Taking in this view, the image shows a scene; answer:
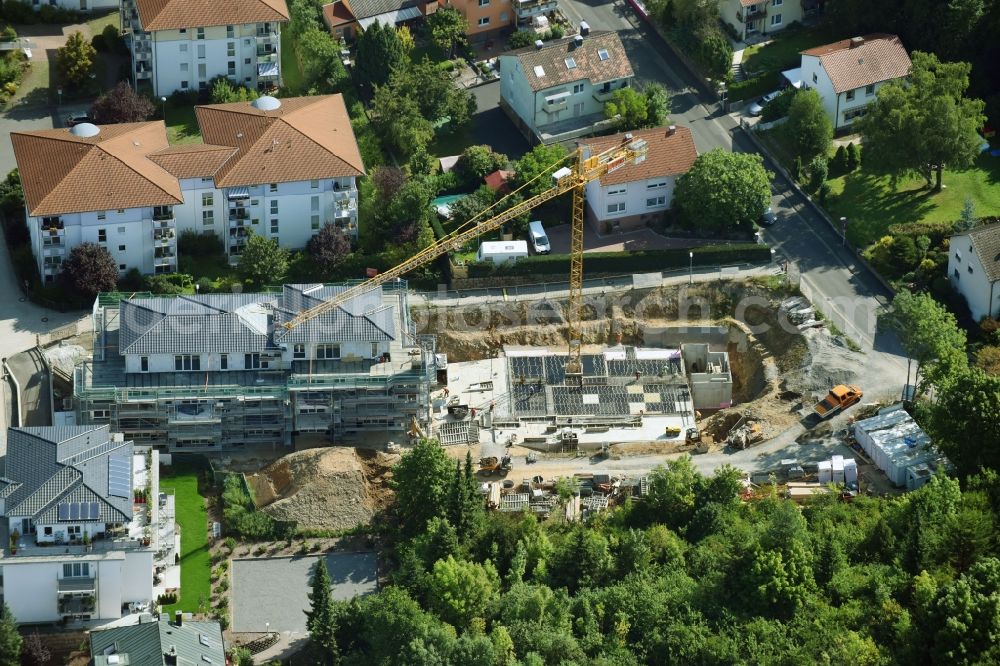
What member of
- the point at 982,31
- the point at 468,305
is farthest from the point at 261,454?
the point at 982,31

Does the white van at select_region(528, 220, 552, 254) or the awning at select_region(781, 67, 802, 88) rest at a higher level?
the awning at select_region(781, 67, 802, 88)

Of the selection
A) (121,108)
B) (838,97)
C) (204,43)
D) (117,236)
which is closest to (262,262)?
(117,236)

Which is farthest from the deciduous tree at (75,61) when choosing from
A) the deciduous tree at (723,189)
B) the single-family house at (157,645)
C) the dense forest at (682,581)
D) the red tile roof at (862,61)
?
the single-family house at (157,645)

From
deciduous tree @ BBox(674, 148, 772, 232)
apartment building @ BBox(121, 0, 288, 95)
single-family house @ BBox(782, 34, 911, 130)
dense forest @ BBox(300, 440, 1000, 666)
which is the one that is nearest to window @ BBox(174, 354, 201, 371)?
dense forest @ BBox(300, 440, 1000, 666)

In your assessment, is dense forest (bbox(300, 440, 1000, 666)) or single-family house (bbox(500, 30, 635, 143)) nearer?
dense forest (bbox(300, 440, 1000, 666))

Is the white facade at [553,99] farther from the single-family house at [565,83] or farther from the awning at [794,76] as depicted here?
the awning at [794,76]

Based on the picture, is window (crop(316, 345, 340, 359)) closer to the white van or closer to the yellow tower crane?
A: the yellow tower crane

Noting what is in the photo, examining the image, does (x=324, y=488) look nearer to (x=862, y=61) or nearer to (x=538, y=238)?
(x=538, y=238)
